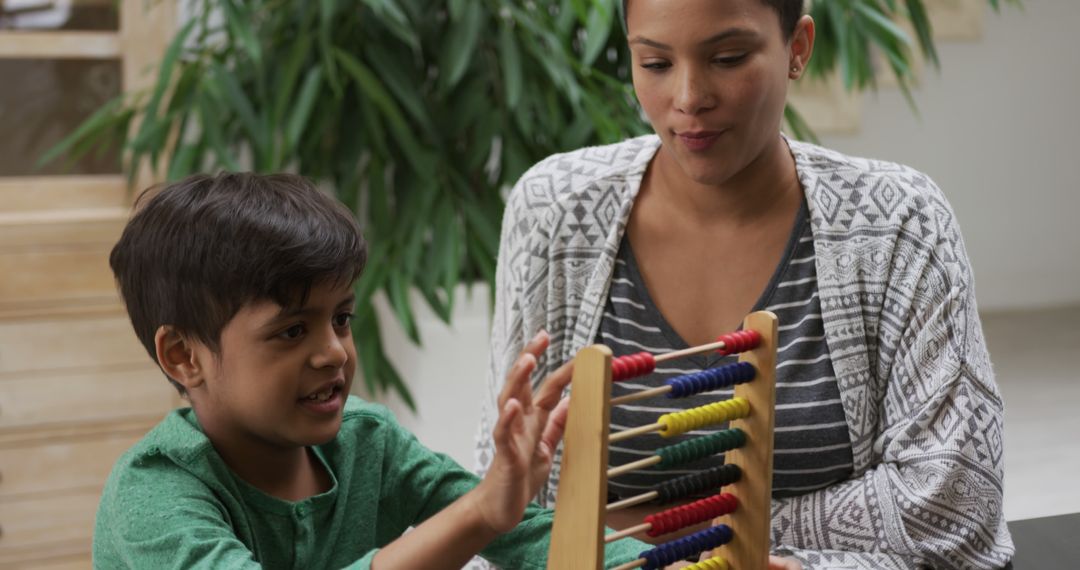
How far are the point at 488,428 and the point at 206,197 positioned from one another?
595mm

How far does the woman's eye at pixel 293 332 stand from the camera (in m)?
1.28

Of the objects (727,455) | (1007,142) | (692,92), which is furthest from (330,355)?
(1007,142)

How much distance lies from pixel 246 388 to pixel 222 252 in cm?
13

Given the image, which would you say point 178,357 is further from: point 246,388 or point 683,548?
point 683,548

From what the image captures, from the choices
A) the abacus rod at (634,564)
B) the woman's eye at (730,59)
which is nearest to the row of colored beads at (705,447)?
the abacus rod at (634,564)

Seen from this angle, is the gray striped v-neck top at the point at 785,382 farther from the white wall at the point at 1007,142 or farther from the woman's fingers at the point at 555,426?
the white wall at the point at 1007,142

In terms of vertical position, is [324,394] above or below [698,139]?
below

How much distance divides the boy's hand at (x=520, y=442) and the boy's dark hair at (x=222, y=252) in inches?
10.8

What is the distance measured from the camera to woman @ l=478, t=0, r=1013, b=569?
1548 millimetres

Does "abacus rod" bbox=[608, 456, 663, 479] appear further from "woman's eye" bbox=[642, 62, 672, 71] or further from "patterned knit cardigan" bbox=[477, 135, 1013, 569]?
"woman's eye" bbox=[642, 62, 672, 71]

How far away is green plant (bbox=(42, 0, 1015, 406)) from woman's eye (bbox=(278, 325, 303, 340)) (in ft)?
5.36

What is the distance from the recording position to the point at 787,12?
1.59 metres

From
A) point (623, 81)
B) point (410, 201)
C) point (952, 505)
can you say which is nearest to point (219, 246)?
point (952, 505)

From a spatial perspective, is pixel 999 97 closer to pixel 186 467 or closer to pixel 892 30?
pixel 892 30
